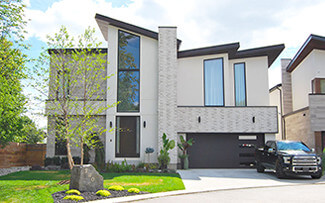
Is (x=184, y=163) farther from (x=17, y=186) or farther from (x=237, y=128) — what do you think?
(x=17, y=186)

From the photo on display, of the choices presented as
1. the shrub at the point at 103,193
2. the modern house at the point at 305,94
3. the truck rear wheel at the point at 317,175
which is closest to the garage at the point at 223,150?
the modern house at the point at 305,94

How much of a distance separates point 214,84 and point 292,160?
7522 millimetres

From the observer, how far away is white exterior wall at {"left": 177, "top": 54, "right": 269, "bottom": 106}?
20047 mm

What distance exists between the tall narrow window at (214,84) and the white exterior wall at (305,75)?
5.61m

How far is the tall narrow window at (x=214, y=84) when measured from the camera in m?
20.0

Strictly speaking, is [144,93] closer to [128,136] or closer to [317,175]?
[128,136]

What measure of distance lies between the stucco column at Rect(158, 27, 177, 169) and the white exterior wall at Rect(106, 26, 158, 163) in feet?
1.47

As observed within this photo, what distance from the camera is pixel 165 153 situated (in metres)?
17.0

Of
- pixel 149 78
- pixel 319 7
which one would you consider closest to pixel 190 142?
pixel 149 78

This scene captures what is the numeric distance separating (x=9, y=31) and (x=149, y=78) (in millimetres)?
8379

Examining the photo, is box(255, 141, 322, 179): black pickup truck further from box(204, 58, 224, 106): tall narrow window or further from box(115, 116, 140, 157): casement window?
box(115, 116, 140, 157): casement window

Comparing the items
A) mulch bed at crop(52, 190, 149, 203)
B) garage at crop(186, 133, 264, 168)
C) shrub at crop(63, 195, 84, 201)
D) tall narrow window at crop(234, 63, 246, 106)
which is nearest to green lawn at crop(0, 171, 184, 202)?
mulch bed at crop(52, 190, 149, 203)

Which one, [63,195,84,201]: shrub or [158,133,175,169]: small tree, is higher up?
[158,133,175,169]: small tree

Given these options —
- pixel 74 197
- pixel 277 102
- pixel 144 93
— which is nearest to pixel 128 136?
pixel 144 93
